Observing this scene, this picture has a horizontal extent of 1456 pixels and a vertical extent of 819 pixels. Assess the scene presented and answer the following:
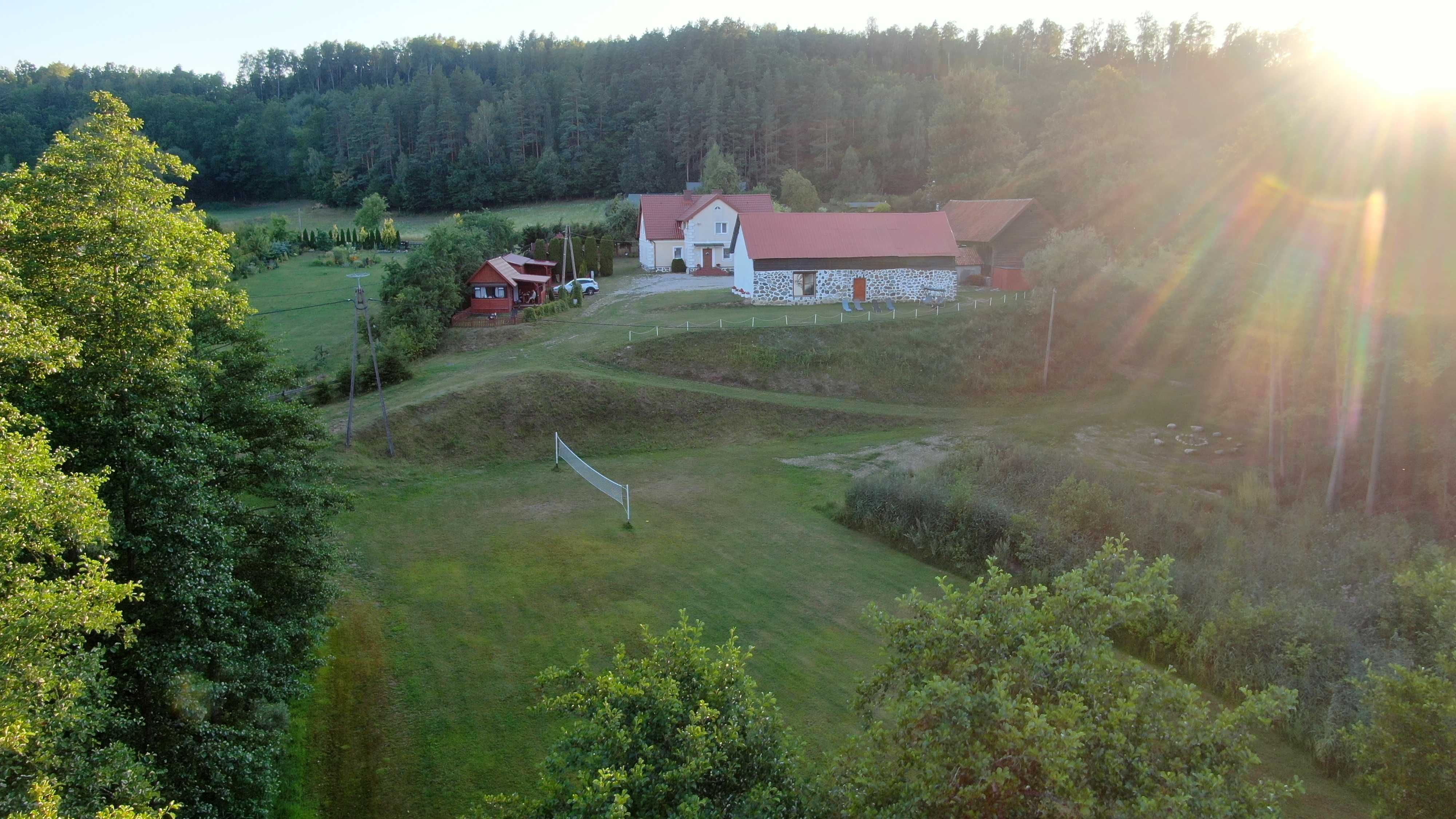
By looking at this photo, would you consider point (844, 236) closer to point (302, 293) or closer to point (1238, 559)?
point (1238, 559)

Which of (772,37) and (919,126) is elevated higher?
(772,37)

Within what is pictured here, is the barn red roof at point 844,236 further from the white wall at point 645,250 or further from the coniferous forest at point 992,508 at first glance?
the white wall at point 645,250

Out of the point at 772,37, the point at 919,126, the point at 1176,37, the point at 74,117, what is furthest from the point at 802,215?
the point at 74,117

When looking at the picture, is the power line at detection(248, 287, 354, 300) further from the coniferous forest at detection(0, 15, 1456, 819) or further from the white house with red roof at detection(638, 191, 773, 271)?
the white house with red roof at detection(638, 191, 773, 271)

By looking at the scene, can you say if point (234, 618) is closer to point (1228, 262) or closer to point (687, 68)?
point (1228, 262)

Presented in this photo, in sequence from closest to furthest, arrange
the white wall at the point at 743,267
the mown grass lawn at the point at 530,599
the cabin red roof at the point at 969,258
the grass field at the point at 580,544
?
the mown grass lawn at the point at 530,599 < the grass field at the point at 580,544 < the white wall at the point at 743,267 < the cabin red roof at the point at 969,258

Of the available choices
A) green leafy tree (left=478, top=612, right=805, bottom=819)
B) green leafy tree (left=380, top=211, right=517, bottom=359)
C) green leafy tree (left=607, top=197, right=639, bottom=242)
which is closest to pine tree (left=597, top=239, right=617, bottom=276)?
green leafy tree (left=380, top=211, right=517, bottom=359)

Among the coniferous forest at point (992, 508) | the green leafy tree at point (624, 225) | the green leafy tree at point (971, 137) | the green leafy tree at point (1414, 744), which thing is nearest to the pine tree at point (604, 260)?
the coniferous forest at point (992, 508)
